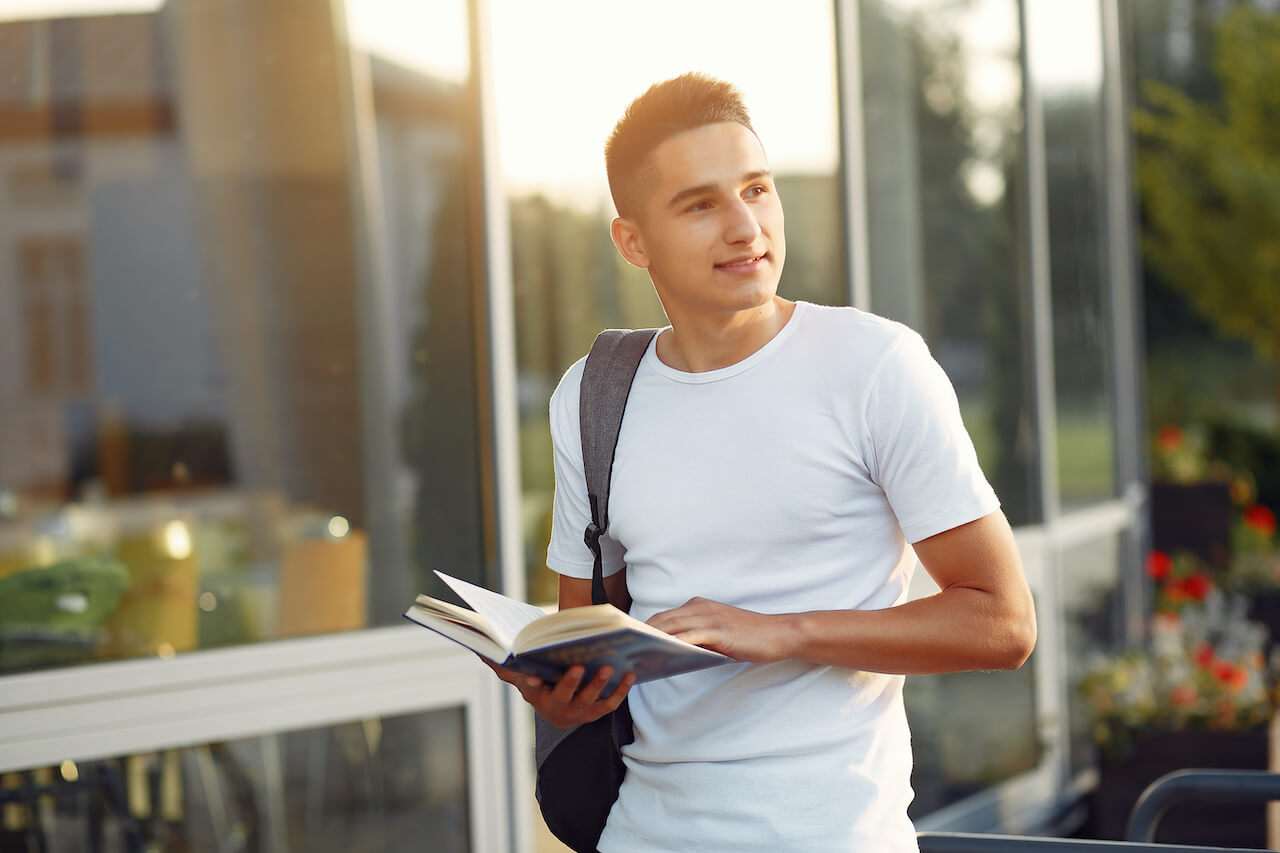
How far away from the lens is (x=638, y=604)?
1.84 meters

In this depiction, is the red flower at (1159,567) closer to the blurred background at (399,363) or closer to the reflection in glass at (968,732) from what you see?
the blurred background at (399,363)

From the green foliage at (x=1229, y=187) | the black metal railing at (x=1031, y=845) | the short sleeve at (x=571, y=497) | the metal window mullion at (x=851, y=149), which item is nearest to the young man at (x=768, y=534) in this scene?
the short sleeve at (x=571, y=497)

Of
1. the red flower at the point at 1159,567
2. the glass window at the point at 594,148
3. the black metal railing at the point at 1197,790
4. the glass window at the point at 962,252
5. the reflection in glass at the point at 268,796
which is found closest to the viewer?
the black metal railing at the point at 1197,790

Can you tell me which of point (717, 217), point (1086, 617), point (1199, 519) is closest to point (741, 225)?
point (717, 217)

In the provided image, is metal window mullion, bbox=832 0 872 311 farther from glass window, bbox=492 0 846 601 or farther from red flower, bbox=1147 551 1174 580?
red flower, bbox=1147 551 1174 580

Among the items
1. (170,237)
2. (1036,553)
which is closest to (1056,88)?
(1036,553)

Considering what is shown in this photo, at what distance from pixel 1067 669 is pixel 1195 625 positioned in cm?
58

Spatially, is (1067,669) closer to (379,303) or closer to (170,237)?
(379,303)

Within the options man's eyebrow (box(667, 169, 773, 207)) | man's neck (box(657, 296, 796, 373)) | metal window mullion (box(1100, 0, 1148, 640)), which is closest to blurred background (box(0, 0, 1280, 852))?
metal window mullion (box(1100, 0, 1148, 640))

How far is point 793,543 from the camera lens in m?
1.71

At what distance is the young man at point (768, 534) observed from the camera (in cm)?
165

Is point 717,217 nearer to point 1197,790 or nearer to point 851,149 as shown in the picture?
point 1197,790

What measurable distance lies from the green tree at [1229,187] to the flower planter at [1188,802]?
32.5 ft

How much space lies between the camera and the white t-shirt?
5.45 ft
